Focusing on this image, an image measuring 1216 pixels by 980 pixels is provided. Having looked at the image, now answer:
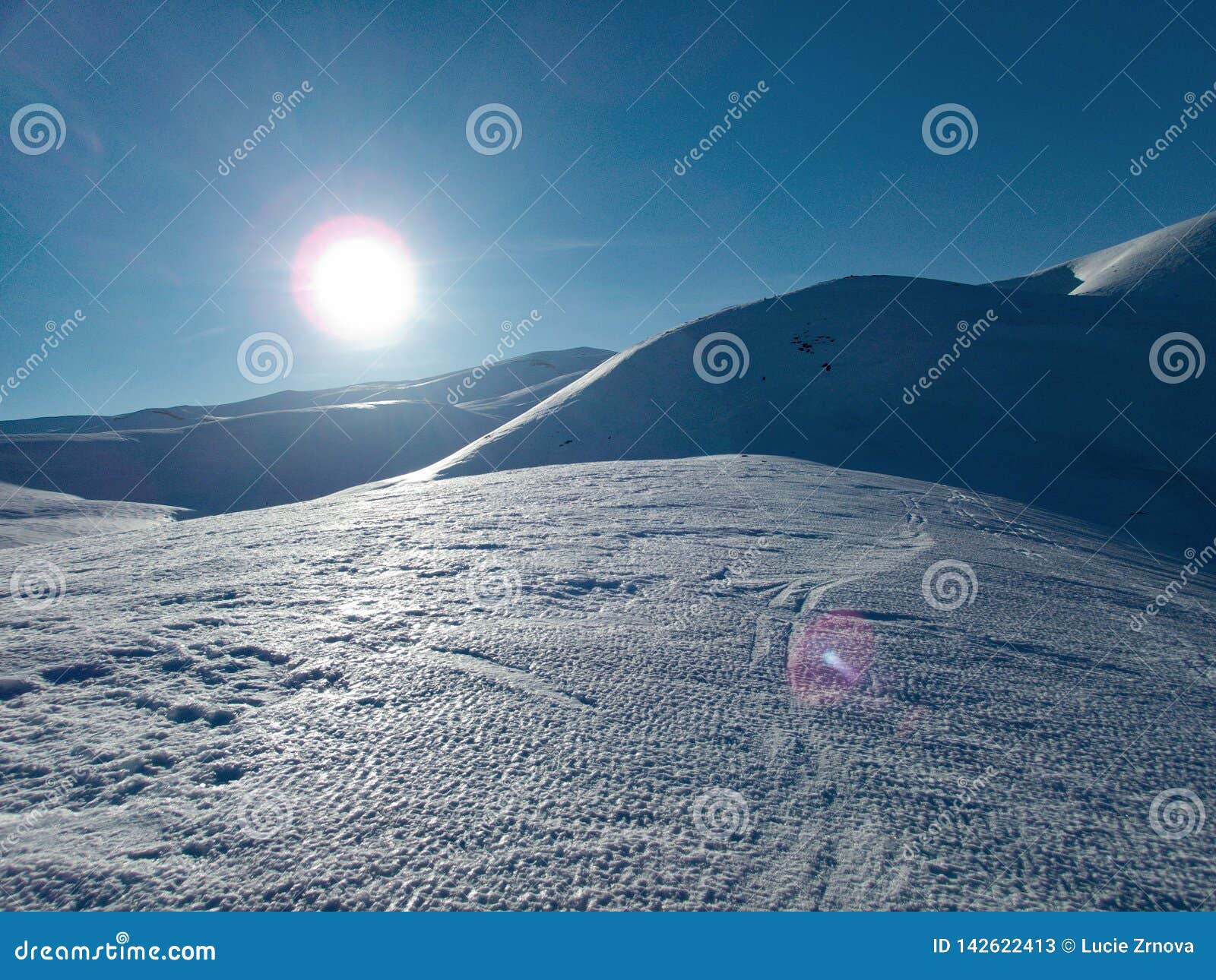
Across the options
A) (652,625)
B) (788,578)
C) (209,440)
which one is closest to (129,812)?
(652,625)

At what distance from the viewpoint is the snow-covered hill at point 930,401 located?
34.7ft

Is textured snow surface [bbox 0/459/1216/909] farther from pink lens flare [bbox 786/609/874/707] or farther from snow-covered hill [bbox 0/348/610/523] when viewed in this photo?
snow-covered hill [bbox 0/348/610/523]

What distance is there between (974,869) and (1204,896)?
64 centimetres

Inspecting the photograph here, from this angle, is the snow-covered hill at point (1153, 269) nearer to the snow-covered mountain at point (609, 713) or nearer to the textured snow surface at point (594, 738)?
the snow-covered mountain at point (609, 713)

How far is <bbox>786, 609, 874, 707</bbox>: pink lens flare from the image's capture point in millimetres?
2604

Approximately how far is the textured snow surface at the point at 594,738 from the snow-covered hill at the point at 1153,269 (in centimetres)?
2377

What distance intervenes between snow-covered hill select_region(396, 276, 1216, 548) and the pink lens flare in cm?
713

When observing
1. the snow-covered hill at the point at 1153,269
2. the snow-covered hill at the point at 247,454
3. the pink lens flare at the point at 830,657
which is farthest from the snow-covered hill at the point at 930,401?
the snow-covered hill at the point at 247,454

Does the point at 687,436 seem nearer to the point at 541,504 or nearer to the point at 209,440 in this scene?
the point at 541,504

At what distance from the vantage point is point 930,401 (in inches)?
505

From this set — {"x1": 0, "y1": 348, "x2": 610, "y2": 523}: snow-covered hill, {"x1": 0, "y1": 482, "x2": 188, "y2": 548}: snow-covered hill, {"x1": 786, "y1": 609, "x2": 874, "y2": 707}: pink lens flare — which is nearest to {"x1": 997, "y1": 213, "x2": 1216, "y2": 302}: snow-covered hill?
{"x1": 786, "y1": 609, "x2": 874, "y2": 707}: pink lens flare

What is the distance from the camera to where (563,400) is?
15984 mm

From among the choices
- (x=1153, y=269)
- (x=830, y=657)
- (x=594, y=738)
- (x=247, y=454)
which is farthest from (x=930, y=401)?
(x=247, y=454)

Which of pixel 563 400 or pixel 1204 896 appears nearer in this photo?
pixel 1204 896
